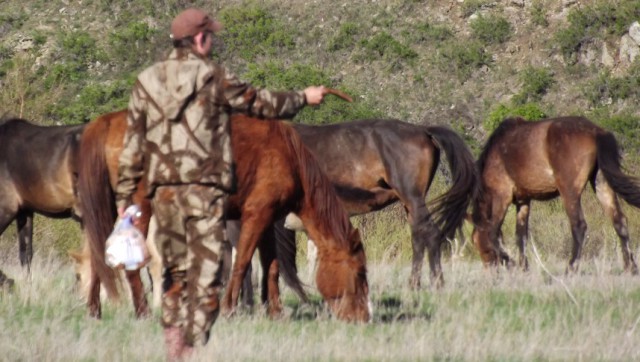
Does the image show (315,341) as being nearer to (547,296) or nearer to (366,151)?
(547,296)

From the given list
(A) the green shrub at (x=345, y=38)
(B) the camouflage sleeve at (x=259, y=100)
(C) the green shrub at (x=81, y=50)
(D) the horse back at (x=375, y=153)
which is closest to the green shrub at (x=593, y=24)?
(A) the green shrub at (x=345, y=38)

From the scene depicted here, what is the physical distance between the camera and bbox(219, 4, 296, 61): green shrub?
46188 millimetres

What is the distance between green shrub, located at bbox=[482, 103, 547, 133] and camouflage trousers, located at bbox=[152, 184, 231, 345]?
29.6m

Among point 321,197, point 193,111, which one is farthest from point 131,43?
point 193,111

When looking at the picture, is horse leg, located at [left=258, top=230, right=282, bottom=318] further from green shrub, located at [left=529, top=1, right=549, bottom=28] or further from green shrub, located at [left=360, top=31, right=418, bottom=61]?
green shrub, located at [left=529, top=1, right=549, bottom=28]

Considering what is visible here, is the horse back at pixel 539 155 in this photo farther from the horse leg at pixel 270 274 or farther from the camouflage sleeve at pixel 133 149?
the camouflage sleeve at pixel 133 149

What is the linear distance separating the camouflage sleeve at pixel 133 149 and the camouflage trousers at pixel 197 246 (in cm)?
22

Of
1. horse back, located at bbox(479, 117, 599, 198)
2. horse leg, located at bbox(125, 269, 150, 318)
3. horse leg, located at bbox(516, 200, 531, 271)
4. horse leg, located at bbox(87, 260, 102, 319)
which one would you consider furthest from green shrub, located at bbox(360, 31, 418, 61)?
horse leg, located at bbox(125, 269, 150, 318)

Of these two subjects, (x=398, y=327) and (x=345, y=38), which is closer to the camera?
(x=398, y=327)

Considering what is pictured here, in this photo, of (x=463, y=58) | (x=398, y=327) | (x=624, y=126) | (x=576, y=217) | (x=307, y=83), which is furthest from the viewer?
(x=463, y=58)

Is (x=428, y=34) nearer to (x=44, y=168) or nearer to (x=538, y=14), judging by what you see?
(x=538, y=14)

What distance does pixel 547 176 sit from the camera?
15344 mm

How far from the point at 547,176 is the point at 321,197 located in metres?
6.67

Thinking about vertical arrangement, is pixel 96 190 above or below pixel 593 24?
below
